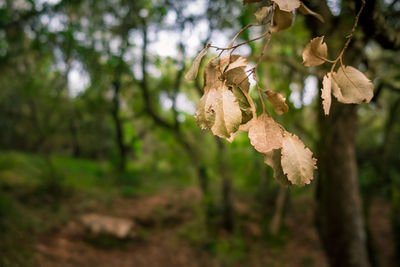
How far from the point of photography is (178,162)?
8.09 metres

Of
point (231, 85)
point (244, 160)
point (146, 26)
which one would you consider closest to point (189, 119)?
point (244, 160)

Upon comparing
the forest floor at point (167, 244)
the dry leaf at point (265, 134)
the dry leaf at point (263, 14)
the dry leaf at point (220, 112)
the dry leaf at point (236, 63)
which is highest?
the dry leaf at point (263, 14)

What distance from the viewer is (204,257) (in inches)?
194

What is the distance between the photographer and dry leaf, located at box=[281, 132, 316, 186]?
53 cm

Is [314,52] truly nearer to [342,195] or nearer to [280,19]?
[280,19]

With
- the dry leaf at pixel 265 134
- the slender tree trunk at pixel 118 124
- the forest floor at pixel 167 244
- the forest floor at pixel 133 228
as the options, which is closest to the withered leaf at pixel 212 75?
the dry leaf at pixel 265 134

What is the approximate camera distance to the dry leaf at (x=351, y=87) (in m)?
0.56

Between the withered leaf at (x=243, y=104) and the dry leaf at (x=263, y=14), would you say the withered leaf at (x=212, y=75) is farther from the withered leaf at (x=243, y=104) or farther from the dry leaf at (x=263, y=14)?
the dry leaf at (x=263, y=14)

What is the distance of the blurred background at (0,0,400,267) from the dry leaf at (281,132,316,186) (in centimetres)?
152

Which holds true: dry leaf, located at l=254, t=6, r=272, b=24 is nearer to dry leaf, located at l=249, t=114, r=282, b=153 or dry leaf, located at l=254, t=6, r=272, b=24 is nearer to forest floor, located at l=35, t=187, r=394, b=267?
dry leaf, located at l=249, t=114, r=282, b=153

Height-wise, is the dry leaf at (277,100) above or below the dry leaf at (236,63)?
below

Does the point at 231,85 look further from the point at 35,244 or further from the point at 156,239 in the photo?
the point at 156,239

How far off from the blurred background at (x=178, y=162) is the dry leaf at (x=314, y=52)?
1388 mm

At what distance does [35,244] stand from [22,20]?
11.4 ft
